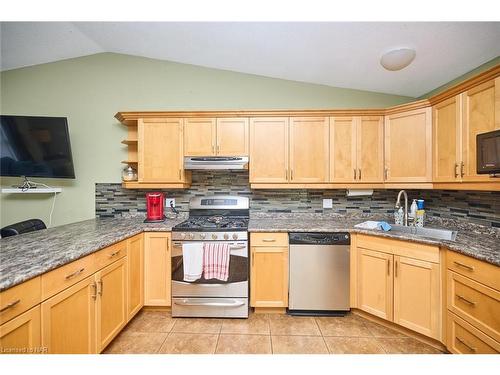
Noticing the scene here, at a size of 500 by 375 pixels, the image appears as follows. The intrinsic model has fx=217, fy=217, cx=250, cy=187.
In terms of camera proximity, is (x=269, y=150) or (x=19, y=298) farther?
(x=269, y=150)

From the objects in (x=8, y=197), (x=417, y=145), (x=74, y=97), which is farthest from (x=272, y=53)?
(x=8, y=197)

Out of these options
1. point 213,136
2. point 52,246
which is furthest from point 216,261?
point 213,136

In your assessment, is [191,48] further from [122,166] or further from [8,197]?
[8,197]

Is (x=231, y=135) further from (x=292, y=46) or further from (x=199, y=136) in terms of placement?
(x=292, y=46)

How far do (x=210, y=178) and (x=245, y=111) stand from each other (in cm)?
89

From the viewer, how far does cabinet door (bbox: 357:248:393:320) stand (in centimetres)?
189

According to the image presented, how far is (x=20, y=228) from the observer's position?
1.93 m

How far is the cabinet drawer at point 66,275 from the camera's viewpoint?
1131 millimetres

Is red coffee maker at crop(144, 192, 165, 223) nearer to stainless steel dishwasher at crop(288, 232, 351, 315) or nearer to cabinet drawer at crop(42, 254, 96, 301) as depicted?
cabinet drawer at crop(42, 254, 96, 301)

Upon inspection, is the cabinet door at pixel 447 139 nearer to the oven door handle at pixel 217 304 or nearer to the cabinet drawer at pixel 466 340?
the cabinet drawer at pixel 466 340

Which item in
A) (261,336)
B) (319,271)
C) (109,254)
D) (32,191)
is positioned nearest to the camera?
(109,254)

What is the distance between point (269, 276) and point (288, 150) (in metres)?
1.32

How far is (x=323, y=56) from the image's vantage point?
2123mm

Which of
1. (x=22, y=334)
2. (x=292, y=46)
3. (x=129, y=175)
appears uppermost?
(x=292, y=46)
